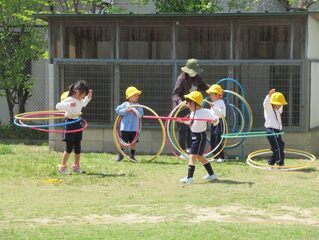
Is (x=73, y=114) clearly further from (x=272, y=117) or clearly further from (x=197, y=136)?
(x=272, y=117)

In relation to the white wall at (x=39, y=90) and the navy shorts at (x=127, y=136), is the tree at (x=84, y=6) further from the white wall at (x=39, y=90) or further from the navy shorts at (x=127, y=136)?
the navy shorts at (x=127, y=136)

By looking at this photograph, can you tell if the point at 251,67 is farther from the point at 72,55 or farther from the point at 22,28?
the point at 22,28

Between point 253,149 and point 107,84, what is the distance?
354 cm

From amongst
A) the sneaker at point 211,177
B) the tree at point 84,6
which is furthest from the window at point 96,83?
the tree at point 84,6

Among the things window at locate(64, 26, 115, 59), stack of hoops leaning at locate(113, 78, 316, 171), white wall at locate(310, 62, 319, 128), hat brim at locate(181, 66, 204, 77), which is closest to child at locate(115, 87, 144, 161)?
stack of hoops leaning at locate(113, 78, 316, 171)

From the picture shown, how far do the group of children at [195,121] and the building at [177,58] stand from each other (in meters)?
1.05

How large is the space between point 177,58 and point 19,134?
5.91m

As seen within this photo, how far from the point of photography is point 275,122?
468 inches

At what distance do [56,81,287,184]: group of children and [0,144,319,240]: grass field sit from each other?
394mm

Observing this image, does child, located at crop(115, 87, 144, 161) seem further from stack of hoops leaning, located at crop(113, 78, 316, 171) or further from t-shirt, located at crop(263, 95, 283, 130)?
t-shirt, located at crop(263, 95, 283, 130)

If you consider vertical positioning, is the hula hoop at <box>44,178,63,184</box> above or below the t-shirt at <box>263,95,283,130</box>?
below

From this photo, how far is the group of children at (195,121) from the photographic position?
33.3 feet

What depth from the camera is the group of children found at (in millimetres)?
10156

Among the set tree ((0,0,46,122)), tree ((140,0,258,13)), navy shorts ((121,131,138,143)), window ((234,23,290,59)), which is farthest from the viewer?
tree ((0,0,46,122))
